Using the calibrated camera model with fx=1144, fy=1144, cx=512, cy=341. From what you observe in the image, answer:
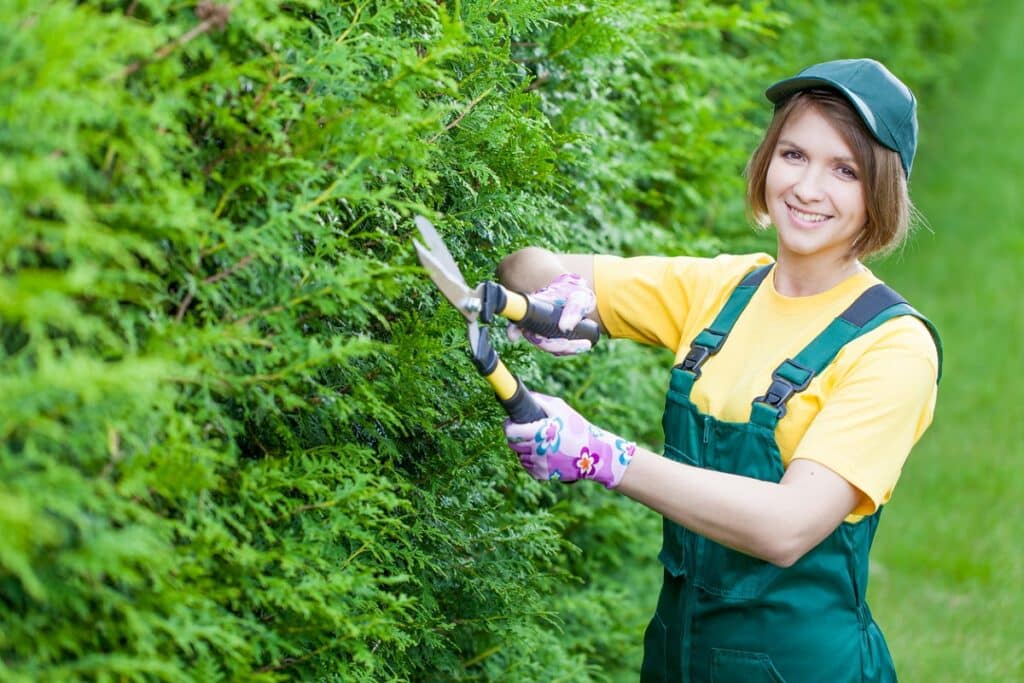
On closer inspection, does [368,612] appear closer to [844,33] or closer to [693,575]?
[693,575]

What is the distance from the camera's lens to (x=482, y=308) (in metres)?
2.42

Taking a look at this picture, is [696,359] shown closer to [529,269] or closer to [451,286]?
[529,269]

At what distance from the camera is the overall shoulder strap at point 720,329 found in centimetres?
291

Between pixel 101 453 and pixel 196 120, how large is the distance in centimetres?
67

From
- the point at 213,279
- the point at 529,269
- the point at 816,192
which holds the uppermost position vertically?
the point at 816,192

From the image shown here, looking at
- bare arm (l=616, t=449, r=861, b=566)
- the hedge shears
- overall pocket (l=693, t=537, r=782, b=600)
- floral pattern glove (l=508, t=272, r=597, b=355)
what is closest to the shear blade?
the hedge shears

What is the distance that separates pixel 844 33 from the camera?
8305mm

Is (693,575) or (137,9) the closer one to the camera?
(137,9)

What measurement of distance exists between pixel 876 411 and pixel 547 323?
77 centimetres

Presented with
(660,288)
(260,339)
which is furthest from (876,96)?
(260,339)

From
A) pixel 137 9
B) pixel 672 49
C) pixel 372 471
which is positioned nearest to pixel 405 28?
pixel 137 9

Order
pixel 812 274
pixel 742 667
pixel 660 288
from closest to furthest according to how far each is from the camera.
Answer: pixel 742 667 → pixel 812 274 → pixel 660 288

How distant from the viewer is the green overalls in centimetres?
270

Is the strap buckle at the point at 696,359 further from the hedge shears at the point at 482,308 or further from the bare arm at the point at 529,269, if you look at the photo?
the hedge shears at the point at 482,308
